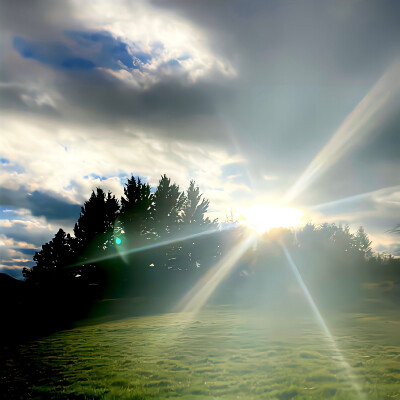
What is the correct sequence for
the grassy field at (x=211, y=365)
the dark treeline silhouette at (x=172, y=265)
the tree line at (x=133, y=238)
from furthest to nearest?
the tree line at (x=133, y=238) → the dark treeline silhouette at (x=172, y=265) → the grassy field at (x=211, y=365)

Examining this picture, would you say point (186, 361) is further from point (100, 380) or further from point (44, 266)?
point (44, 266)

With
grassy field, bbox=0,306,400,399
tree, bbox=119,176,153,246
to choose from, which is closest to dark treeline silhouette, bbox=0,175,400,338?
tree, bbox=119,176,153,246

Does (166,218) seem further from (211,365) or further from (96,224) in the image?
(211,365)

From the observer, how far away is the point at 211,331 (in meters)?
13.1

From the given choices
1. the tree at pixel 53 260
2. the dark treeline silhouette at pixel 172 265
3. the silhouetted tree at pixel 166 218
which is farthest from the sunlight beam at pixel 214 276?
the tree at pixel 53 260

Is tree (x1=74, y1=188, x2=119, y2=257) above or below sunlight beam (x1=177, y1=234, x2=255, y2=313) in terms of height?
above

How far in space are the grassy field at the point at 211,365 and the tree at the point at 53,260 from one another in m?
32.5

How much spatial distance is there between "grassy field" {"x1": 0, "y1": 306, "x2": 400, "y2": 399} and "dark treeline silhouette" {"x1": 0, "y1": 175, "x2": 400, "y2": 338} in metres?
10.1

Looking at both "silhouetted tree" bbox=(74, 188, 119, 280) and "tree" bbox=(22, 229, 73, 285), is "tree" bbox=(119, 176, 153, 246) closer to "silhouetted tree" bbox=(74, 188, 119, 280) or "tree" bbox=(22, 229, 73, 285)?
"silhouetted tree" bbox=(74, 188, 119, 280)

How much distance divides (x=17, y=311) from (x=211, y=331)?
1670 cm

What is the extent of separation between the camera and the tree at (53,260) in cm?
4344

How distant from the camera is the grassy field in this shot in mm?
6227

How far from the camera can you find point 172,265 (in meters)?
44.8

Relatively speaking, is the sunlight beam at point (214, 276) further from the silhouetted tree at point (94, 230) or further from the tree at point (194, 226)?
the silhouetted tree at point (94, 230)
